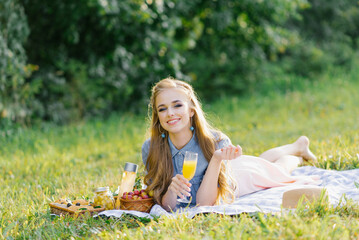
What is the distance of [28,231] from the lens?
293cm

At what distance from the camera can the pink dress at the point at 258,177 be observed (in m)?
3.78

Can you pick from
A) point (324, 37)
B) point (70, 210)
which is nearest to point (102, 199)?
point (70, 210)

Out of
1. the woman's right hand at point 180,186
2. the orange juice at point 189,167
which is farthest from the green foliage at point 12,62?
the orange juice at point 189,167

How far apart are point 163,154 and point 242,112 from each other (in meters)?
5.00

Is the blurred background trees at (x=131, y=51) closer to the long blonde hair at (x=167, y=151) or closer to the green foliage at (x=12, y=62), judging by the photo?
the green foliage at (x=12, y=62)

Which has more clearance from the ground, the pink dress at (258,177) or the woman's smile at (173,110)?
the woman's smile at (173,110)

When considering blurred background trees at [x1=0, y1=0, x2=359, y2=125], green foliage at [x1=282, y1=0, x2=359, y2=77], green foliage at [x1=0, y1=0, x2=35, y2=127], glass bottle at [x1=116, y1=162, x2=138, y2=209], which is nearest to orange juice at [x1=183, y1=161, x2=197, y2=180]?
glass bottle at [x1=116, y1=162, x2=138, y2=209]

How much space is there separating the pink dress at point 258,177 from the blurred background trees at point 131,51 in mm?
3335

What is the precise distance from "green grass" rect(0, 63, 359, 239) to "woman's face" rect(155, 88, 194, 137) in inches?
29.9

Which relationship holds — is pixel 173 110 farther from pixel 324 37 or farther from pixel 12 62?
pixel 324 37

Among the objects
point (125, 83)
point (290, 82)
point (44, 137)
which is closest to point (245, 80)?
point (290, 82)

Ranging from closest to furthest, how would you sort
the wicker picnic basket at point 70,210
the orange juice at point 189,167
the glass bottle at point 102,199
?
the orange juice at point 189,167 → the wicker picnic basket at point 70,210 → the glass bottle at point 102,199

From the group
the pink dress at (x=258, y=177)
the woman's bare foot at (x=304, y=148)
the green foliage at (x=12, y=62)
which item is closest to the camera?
the pink dress at (x=258, y=177)

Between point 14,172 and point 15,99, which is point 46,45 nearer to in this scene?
point 15,99
